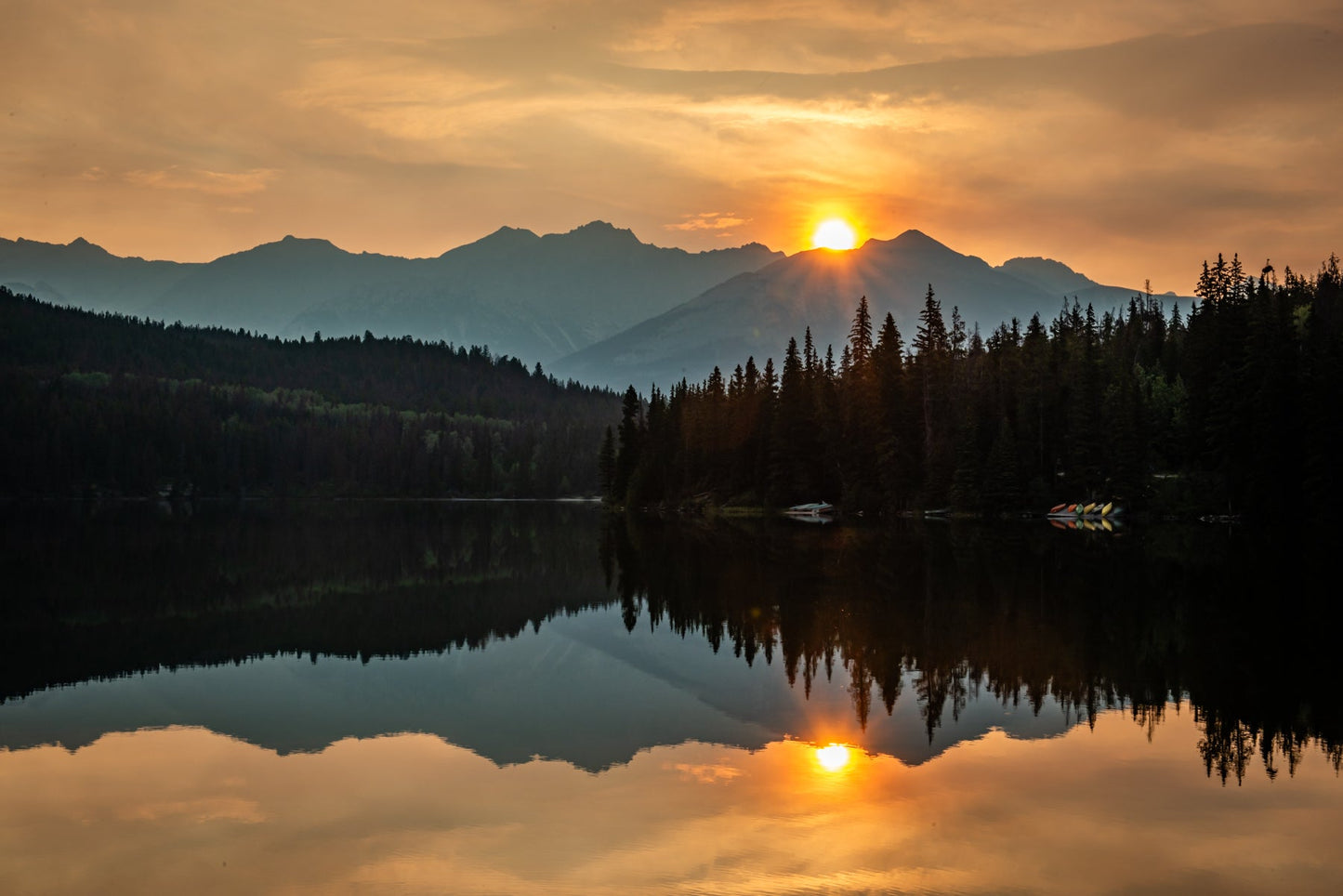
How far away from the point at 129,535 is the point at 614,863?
80527 millimetres

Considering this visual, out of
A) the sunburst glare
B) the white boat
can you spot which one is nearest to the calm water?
the sunburst glare

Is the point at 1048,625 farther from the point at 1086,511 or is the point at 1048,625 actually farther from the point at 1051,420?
the point at 1051,420

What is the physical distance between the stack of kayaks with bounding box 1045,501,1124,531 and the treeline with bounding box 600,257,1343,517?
1698 millimetres

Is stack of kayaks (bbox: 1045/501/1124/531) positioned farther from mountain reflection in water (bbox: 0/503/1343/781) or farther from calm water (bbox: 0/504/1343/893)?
calm water (bbox: 0/504/1343/893)

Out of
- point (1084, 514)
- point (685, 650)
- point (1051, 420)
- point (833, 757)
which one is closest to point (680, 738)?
point (833, 757)

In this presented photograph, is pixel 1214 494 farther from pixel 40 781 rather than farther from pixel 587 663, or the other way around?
pixel 40 781

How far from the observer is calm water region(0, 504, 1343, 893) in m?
13.9

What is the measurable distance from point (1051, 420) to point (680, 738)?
4064 inches

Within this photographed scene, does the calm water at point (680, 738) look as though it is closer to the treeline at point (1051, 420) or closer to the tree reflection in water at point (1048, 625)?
the tree reflection in water at point (1048, 625)

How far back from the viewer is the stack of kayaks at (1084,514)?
96062 millimetres

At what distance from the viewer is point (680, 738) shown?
68.4 feet

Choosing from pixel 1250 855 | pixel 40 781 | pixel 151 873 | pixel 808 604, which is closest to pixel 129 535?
pixel 808 604

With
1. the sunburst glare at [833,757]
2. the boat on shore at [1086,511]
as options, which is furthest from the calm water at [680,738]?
the boat on shore at [1086,511]

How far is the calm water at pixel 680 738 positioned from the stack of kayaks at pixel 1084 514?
174 feet
